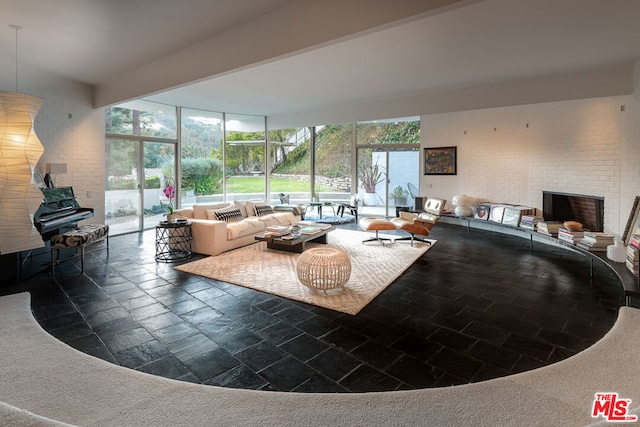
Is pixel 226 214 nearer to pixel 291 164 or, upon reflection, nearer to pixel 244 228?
pixel 244 228

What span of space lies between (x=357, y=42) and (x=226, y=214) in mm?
3625

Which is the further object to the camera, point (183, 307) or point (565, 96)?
point (565, 96)

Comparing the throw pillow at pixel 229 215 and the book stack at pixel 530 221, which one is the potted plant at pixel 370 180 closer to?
the book stack at pixel 530 221

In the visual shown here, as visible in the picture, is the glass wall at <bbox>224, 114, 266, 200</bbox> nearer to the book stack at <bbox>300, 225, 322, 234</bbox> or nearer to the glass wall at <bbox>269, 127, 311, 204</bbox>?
the glass wall at <bbox>269, 127, 311, 204</bbox>

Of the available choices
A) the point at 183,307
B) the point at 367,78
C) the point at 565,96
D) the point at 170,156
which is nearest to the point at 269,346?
the point at 183,307

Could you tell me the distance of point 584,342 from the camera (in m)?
2.69

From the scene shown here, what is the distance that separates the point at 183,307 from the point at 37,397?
56.8 inches

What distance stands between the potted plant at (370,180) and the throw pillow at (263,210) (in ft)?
12.5

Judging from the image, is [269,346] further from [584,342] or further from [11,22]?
[11,22]

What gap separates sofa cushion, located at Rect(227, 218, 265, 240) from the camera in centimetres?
576

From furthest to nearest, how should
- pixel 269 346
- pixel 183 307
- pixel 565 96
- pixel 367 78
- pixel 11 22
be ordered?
pixel 367 78, pixel 565 96, pixel 11 22, pixel 183 307, pixel 269 346

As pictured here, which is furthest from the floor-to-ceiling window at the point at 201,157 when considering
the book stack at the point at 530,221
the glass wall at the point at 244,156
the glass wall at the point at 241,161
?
the book stack at the point at 530,221

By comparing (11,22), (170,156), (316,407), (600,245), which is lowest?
(316,407)

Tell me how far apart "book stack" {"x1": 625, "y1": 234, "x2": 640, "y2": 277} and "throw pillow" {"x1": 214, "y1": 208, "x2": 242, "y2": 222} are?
557cm
